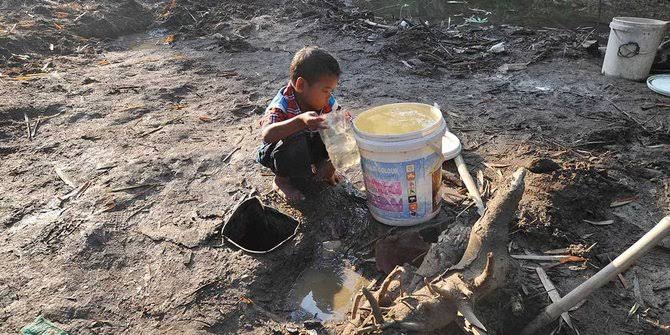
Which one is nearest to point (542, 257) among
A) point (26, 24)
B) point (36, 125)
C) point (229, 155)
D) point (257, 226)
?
point (257, 226)

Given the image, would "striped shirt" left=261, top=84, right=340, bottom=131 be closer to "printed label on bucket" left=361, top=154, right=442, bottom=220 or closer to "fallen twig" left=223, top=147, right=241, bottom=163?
"printed label on bucket" left=361, top=154, right=442, bottom=220

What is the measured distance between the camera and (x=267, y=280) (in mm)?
3121

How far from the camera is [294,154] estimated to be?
11.8 ft

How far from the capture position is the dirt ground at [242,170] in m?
2.93

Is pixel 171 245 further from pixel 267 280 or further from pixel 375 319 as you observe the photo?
pixel 375 319

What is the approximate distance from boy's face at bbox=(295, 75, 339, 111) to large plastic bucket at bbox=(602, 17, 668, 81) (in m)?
4.48

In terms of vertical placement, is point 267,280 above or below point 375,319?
below

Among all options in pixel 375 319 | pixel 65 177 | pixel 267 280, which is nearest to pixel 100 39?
pixel 65 177

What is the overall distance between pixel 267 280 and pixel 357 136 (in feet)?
3.73

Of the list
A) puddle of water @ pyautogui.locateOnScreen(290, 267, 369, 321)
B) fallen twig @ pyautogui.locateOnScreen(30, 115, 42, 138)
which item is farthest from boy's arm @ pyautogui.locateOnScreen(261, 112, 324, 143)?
fallen twig @ pyautogui.locateOnScreen(30, 115, 42, 138)

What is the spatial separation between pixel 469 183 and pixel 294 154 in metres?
1.41

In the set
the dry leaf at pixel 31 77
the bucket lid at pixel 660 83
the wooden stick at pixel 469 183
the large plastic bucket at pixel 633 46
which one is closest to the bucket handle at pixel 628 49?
the large plastic bucket at pixel 633 46

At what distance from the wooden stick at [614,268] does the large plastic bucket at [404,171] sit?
105 cm

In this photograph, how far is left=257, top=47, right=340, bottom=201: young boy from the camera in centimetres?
328
